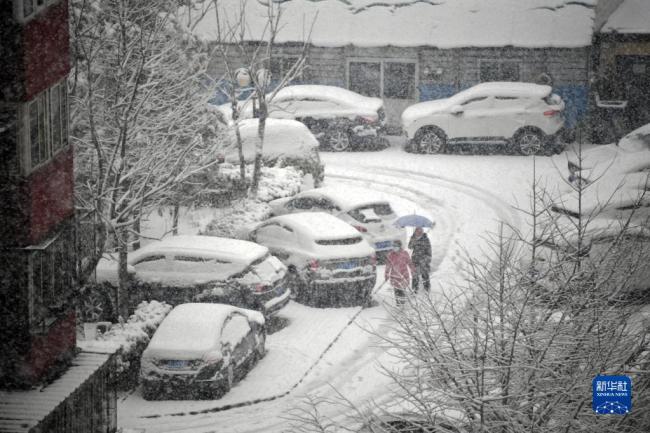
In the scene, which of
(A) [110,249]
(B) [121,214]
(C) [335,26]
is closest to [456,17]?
(C) [335,26]

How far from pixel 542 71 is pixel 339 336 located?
726 inches

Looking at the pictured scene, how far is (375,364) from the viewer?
588 inches

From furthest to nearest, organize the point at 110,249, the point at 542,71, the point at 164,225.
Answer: the point at 542,71 < the point at 164,225 < the point at 110,249

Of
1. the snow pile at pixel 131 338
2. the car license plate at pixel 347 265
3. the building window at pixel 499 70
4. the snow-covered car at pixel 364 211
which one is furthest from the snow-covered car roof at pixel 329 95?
the snow pile at pixel 131 338

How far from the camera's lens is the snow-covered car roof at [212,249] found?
652 inches

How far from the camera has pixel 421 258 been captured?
18203 millimetres

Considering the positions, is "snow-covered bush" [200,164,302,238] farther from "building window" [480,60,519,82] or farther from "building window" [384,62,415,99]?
"building window" [480,60,519,82]

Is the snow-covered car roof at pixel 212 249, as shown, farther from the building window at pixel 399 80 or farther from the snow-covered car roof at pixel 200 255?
the building window at pixel 399 80

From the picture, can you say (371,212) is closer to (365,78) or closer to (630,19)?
(365,78)

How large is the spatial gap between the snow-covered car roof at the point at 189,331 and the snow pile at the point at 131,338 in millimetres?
558

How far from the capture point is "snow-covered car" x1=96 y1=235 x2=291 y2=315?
53.9 feet

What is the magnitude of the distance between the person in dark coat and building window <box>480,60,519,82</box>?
15.5 m

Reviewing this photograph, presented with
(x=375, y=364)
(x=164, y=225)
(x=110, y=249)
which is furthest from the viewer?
(x=164, y=225)

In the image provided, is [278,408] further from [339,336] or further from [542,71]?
[542,71]
